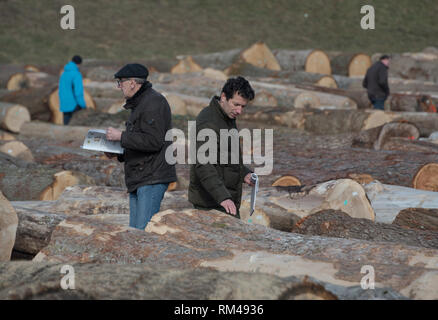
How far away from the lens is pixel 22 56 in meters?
24.3

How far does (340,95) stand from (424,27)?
20.0 m

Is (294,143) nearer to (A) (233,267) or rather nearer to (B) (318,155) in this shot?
(B) (318,155)

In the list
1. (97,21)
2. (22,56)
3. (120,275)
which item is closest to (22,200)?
(120,275)

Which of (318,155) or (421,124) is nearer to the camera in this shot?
(318,155)

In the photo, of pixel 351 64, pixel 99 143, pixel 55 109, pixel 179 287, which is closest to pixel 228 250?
pixel 179 287

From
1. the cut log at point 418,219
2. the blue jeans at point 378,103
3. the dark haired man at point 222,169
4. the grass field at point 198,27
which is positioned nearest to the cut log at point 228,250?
the dark haired man at point 222,169

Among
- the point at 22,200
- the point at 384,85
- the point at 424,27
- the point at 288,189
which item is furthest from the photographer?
the point at 424,27

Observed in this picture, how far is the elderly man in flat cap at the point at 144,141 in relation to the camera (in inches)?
198

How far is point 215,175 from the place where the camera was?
189 inches

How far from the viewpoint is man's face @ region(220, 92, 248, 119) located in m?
4.82

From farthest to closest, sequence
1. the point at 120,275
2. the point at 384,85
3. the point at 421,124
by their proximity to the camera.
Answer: the point at 384,85
the point at 421,124
the point at 120,275

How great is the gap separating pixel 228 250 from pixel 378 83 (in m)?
10.5

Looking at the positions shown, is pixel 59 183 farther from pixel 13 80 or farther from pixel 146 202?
pixel 13 80

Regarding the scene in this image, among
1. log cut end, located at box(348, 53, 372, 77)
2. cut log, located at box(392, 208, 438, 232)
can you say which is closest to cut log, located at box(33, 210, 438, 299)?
cut log, located at box(392, 208, 438, 232)
